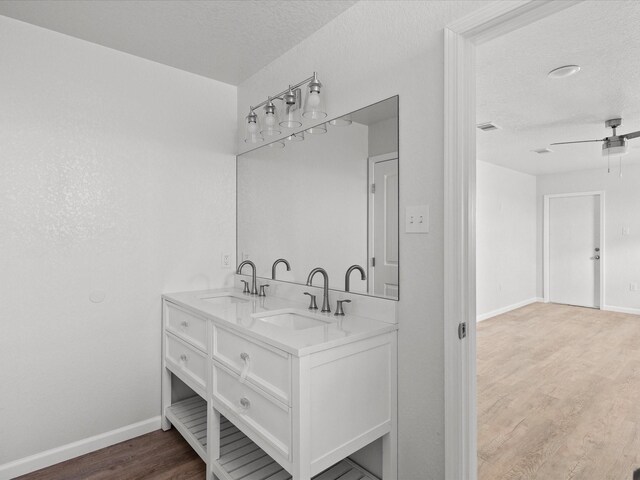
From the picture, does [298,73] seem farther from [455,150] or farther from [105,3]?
[455,150]

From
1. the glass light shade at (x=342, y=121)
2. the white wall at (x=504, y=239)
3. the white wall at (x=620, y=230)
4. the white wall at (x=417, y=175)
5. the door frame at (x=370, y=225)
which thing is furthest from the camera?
the white wall at (x=620, y=230)

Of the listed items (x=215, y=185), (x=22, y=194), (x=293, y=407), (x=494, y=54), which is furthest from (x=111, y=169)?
(x=494, y=54)

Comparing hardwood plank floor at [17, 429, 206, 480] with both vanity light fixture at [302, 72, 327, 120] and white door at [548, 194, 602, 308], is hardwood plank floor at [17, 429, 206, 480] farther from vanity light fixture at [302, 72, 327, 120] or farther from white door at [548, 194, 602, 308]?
white door at [548, 194, 602, 308]

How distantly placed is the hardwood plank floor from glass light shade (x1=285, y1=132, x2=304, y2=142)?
6.40 ft

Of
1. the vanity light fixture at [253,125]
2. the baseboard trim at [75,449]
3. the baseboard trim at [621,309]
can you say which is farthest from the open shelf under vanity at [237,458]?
the baseboard trim at [621,309]

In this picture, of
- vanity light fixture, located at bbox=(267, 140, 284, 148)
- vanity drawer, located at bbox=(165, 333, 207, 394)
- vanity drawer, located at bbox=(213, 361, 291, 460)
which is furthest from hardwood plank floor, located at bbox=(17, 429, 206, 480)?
vanity light fixture, located at bbox=(267, 140, 284, 148)

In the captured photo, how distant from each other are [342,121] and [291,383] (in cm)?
131

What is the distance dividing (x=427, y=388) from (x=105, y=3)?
7.79 feet

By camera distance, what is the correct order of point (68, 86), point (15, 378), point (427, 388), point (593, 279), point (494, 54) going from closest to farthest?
point (427, 388), point (15, 378), point (68, 86), point (494, 54), point (593, 279)

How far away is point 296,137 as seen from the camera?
7.46 ft

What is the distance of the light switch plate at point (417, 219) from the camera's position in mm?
1495

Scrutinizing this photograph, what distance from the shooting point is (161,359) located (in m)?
2.43

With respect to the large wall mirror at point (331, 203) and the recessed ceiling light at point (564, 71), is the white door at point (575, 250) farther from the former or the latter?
the large wall mirror at point (331, 203)

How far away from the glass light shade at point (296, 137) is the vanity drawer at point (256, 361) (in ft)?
3.98
